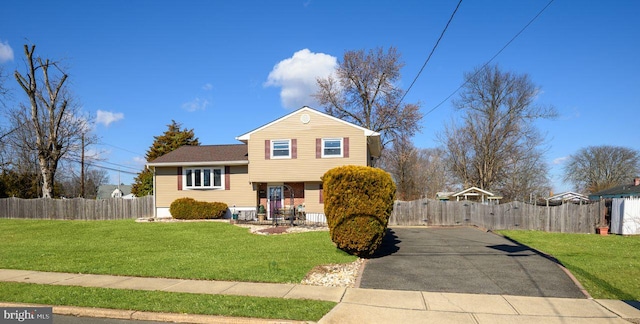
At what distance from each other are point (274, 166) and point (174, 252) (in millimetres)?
11104

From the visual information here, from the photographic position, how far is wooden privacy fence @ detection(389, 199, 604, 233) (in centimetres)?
1958

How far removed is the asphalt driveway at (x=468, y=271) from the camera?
8016mm

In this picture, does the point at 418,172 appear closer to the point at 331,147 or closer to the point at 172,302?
the point at 331,147

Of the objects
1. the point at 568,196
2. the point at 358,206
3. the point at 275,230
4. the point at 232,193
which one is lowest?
the point at 568,196

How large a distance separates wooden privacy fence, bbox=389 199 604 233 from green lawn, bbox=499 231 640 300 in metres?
3.34

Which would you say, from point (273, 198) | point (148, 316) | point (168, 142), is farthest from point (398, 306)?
point (168, 142)

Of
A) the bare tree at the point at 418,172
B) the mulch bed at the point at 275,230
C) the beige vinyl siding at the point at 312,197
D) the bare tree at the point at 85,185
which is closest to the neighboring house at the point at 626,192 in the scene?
the bare tree at the point at 418,172

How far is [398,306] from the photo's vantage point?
6770mm

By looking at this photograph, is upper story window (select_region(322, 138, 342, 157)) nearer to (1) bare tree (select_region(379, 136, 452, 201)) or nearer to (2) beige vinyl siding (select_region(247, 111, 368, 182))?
(2) beige vinyl siding (select_region(247, 111, 368, 182))

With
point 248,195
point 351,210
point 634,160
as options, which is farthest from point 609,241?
point 634,160

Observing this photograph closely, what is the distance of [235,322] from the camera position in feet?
19.4

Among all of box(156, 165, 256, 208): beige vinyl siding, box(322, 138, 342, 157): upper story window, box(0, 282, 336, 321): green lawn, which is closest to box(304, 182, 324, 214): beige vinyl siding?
box(322, 138, 342, 157): upper story window

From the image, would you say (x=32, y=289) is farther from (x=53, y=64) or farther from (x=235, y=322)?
(x=53, y=64)

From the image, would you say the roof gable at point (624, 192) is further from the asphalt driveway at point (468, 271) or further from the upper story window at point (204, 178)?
the upper story window at point (204, 178)
